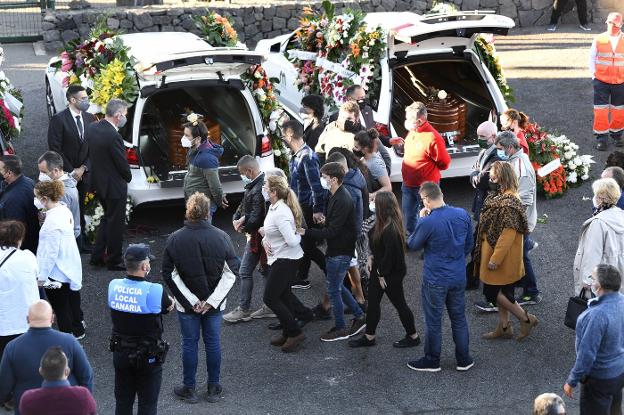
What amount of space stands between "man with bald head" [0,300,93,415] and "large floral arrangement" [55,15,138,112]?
15.6 feet

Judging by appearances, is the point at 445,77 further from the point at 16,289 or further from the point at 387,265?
the point at 16,289

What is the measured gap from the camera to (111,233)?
10.1 meters

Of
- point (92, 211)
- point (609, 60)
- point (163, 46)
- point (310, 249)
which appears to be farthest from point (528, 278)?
point (163, 46)

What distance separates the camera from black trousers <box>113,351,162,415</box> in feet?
22.6

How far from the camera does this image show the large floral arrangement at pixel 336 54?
1182cm

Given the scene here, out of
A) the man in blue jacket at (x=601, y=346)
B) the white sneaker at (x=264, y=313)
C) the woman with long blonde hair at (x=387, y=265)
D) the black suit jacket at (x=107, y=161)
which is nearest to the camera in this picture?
the man in blue jacket at (x=601, y=346)

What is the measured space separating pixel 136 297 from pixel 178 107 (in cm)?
614

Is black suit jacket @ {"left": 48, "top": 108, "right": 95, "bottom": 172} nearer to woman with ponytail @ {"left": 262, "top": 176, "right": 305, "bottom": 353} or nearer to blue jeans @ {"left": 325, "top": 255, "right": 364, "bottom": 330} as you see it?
woman with ponytail @ {"left": 262, "top": 176, "right": 305, "bottom": 353}

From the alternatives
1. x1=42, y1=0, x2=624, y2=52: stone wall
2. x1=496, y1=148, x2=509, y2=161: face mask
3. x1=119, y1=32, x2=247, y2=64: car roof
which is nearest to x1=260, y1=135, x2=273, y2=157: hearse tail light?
x1=119, y1=32, x2=247, y2=64: car roof

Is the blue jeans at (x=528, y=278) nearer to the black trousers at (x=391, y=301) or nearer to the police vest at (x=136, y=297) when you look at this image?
the black trousers at (x=391, y=301)

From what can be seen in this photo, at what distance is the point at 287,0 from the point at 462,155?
8.56m

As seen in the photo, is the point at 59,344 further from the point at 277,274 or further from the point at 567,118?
the point at 567,118

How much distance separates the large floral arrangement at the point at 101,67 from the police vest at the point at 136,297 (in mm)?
4156

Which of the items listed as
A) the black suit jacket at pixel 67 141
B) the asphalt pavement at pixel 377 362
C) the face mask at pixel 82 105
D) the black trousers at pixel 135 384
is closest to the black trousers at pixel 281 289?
the asphalt pavement at pixel 377 362
